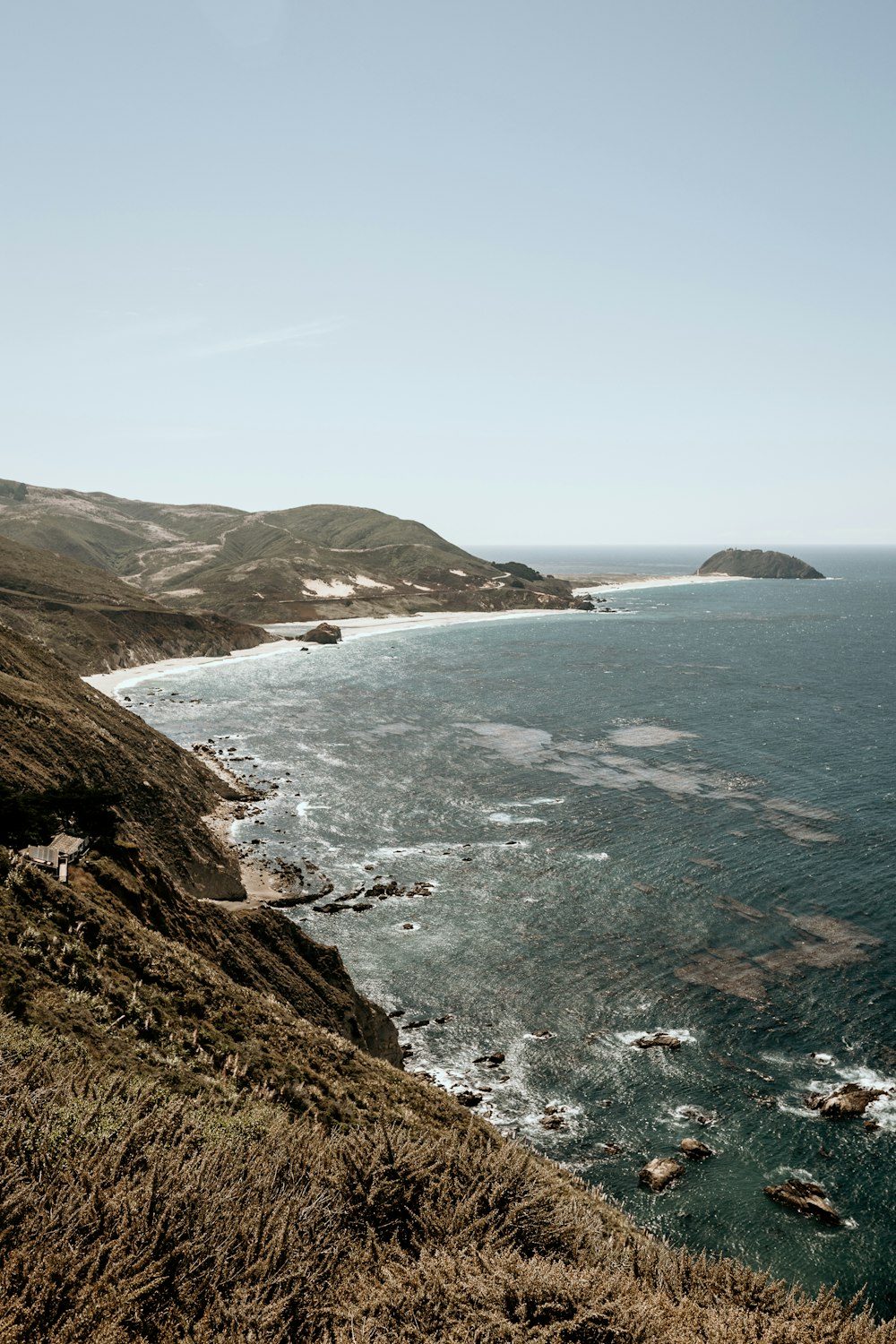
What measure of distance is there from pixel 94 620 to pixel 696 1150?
134 meters

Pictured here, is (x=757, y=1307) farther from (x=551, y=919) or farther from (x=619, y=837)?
(x=619, y=837)

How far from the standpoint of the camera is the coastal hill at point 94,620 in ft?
424

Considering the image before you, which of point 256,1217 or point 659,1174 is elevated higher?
point 256,1217

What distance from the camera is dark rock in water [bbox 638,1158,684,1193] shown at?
95.6 ft

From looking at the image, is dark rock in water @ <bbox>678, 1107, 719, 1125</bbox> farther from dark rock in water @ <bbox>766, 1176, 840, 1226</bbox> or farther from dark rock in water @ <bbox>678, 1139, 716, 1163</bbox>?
dark rock in water @ <bbox>766, 1176, 840, 1226</bbox>

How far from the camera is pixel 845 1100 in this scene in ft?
107

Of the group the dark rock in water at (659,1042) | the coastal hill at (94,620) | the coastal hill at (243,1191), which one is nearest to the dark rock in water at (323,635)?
the coastal hill at (94,620)

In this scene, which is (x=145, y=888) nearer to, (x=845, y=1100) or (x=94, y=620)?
(x=845, y=1100)

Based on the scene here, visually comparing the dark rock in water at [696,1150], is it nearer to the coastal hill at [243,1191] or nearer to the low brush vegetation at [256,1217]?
the coastal hill at [243,1191]

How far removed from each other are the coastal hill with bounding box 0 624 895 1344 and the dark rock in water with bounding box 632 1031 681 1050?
34.4ft

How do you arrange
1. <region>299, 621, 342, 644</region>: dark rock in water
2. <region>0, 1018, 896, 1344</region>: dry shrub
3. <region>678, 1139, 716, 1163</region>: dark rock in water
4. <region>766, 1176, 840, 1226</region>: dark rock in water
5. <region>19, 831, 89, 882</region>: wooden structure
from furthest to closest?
<region>299, 621, 342, 644</region>: dark rock in water < <region>678, 1139, 716, 1163</region>: dark rock in water < <region>19, 831, 89, 882</region>: wooden structure < <region>766, 1176, 840, 1226</region>: dark rock in water < <region>0, 1018, 896, 1344</region>: dry shrub

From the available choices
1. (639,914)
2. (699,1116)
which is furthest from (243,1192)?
(639,914)

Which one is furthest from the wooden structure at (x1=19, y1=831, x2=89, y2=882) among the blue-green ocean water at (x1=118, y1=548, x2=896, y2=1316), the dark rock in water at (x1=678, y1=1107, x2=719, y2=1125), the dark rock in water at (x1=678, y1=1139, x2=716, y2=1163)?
the dark rock in water at (x1=678, y1=1107, x2=719, y2=1125)

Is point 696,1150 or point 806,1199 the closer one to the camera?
point 806,1199
